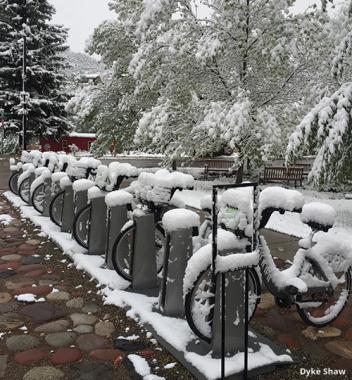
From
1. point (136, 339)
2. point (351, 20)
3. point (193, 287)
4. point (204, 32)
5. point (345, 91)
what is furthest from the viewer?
point (204, 32)

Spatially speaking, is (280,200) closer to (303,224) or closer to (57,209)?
(57,209)

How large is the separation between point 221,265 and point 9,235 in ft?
16.7

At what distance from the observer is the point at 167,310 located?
3.65 meters

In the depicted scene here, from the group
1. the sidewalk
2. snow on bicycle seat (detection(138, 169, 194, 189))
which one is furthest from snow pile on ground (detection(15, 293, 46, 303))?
snow on bicycle seat (detection(138, 169, 194, 189))

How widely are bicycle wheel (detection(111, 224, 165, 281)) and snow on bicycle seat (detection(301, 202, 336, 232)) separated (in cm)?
184

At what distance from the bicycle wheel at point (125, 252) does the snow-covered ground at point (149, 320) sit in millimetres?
126

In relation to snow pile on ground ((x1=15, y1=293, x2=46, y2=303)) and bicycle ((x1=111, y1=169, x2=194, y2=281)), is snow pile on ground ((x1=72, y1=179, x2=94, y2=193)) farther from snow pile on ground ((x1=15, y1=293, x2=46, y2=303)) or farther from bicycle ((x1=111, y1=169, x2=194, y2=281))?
snow pile on ground ((x1=15, y1=293, x2=46, y2=303))

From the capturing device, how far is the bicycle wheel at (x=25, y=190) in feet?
31.4

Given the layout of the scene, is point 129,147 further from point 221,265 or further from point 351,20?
point 221,265

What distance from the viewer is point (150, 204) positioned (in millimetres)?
4410

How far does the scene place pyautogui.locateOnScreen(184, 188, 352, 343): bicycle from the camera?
334 centimetres

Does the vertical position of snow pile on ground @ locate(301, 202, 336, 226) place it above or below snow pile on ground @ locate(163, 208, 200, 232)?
above

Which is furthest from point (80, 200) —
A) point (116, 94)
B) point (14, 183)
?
point (116, 94)

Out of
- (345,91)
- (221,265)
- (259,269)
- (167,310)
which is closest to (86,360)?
(167,310)
